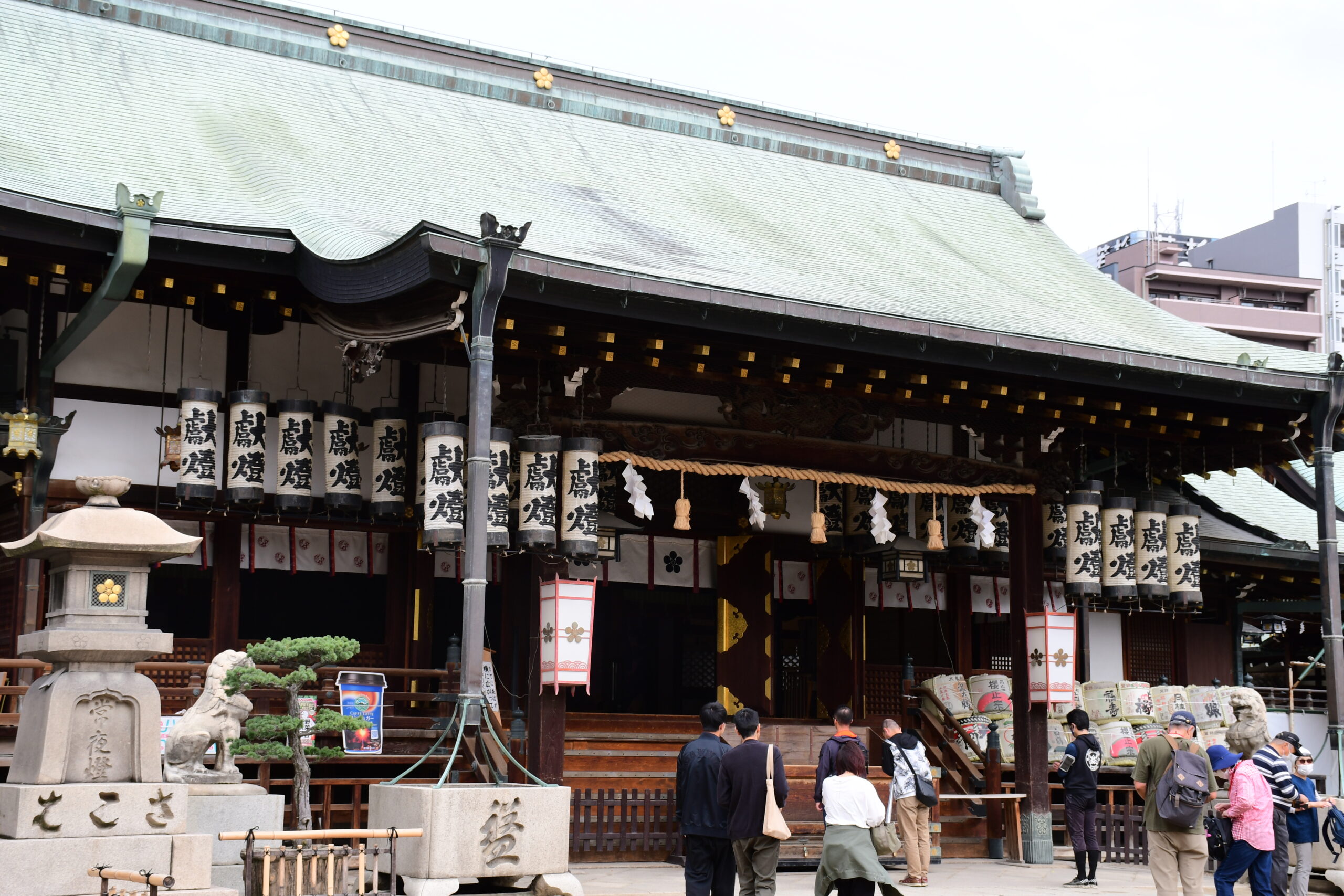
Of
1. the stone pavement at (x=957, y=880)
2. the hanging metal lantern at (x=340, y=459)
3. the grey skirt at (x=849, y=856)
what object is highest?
the hanging metal lantern at (x=340, y=459)

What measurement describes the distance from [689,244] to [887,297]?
198 centimetres

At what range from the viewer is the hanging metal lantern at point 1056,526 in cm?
1439

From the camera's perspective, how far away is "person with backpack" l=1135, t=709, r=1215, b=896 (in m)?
9.60

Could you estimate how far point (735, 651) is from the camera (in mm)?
14992

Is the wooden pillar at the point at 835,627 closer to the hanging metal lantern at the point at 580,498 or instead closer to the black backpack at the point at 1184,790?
the hanging metal lantern at the point at 580,498

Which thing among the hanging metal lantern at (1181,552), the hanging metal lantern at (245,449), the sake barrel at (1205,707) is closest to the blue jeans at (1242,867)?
the hanging metal lantern at (1181,552)

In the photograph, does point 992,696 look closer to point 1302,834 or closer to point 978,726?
point 978,726

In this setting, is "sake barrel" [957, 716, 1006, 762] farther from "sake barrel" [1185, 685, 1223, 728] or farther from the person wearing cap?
the person wearing cap

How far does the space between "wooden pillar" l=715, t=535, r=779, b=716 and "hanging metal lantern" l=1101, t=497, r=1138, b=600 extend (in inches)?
136

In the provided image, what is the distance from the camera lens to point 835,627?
52.3ft

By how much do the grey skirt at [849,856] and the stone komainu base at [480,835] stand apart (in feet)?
5.82

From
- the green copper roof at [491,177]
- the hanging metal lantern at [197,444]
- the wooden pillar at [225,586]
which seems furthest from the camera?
the wooden pillar at [225,586]

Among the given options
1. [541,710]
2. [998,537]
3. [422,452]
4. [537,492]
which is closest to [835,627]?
[998,537]

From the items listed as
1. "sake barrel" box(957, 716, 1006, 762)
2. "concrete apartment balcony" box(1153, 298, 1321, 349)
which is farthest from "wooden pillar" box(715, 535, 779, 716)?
"concrete apartment balcony" box(1153, 298, 1321, 349)
